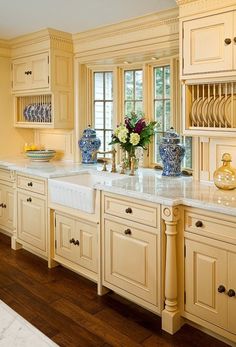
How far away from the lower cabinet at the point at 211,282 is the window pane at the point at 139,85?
1944 millimetres

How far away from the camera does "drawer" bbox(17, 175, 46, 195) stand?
3621mm

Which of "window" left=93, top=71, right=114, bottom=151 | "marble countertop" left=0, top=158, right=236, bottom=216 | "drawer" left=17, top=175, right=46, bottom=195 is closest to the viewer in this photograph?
"marble countertop" left=0, top=158, right=236, bottom=216

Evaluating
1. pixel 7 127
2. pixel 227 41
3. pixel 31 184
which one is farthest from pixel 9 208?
pixel 227 41

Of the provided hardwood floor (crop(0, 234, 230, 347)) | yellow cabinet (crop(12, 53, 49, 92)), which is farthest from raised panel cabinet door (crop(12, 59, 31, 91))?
hardwood floor (crop(0, 234, 230, 347))

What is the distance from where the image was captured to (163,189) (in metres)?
2.72

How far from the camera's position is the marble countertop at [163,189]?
2324 mm

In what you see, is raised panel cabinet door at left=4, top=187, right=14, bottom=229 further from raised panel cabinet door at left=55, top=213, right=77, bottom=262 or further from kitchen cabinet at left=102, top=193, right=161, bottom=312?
kitchen cabinet at left=102, top=193, right=161, bottom=312

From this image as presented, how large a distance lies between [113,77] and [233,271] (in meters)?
2.62

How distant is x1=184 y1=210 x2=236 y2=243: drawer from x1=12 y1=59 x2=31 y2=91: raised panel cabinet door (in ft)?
9.29

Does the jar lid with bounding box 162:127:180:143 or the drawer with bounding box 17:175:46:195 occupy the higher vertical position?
the jar lid with bounding box 162:127:180:143

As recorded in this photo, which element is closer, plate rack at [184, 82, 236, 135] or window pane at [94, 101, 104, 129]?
plate rack at [184, 82, 236, 135]

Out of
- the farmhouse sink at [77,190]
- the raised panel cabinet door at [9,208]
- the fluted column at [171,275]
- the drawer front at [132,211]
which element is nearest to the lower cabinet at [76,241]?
the farmhouse sink at [77,190]

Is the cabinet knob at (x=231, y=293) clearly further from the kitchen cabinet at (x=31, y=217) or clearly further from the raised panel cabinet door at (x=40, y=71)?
the raised panel cabinet door at (x=40, y=71)

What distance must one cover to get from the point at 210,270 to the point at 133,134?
148 cm
